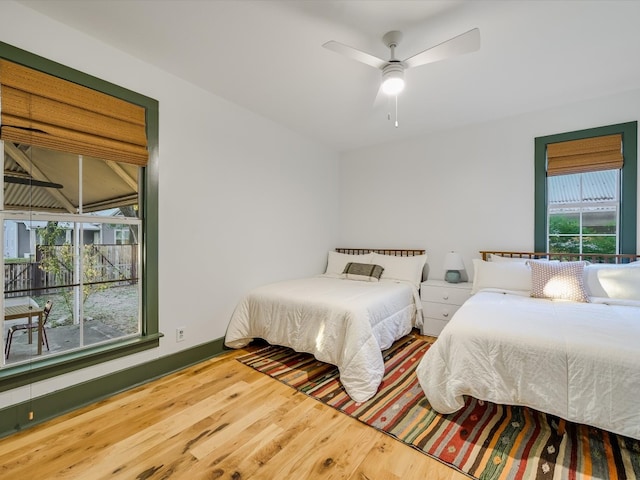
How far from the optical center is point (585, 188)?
10.2 feet

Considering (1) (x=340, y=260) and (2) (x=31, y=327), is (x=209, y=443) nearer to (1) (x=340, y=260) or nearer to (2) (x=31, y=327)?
(2) (x=31, y=327)

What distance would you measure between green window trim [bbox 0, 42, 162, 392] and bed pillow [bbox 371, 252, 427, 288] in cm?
252

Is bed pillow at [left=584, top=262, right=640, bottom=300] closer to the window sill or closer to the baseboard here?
the baseboard

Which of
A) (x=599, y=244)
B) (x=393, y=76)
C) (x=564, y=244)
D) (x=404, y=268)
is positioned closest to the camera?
(x=393, y=76)

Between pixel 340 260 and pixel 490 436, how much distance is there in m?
2.65

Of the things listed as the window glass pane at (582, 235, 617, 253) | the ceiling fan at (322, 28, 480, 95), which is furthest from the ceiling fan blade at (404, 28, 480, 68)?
the window glass pane at (582, 235, 617, 253)

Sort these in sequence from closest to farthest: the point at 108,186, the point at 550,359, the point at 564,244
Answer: the point at 550,359, the point at 108,186, the point at 564,244

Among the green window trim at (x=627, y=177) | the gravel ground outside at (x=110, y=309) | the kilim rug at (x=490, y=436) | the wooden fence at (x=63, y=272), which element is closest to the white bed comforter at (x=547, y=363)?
the kilim rug at (x=490, y=436)

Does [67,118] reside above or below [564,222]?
above

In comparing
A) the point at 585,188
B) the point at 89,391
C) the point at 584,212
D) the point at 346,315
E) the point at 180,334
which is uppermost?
the point at 585,188

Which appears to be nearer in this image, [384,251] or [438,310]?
[438,310]

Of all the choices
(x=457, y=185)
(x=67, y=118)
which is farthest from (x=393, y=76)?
(x=67, y=118)

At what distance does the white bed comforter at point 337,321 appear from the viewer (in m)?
2.25

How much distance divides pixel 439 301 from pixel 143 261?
3002 millimetres
